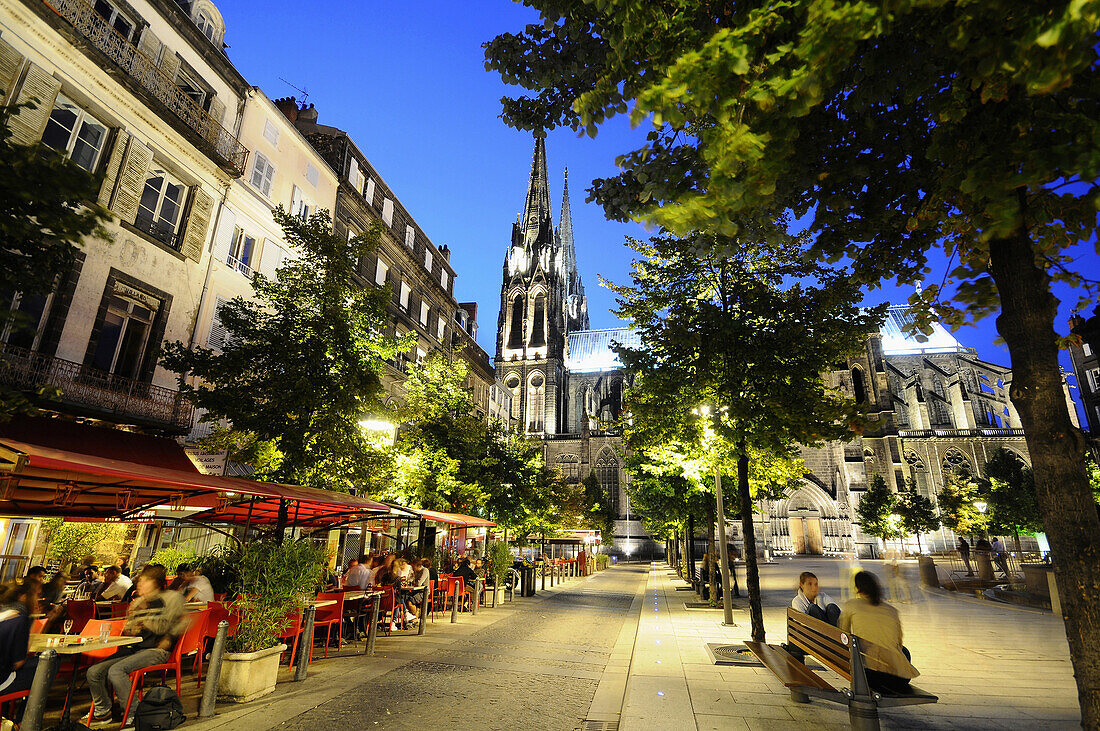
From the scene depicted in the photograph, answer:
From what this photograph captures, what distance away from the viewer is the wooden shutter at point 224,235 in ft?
52.6

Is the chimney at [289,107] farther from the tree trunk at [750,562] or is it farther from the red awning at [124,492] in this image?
the tree trunk at [750,562]

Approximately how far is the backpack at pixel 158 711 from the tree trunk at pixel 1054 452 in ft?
22.7

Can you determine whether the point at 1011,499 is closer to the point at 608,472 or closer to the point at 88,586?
the point at 88,586

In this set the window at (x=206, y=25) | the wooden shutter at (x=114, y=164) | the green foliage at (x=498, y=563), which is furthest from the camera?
the green foliage at (x=498, y=563)

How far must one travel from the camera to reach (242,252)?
17.2m

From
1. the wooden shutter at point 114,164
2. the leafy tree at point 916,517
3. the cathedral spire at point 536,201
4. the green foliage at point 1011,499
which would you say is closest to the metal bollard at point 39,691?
the wooden shutter at point 114,164

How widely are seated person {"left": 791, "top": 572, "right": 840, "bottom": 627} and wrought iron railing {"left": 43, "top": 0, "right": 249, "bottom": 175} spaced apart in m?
17.7

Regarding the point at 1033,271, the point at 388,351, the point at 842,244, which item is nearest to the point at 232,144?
the point at 388,351

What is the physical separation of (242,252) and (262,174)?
10.2 feet

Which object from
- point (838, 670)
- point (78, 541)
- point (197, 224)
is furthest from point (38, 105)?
point (838, 670)

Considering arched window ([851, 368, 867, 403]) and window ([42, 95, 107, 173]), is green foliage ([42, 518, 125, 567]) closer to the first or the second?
window ([42, 95, 107, 173])

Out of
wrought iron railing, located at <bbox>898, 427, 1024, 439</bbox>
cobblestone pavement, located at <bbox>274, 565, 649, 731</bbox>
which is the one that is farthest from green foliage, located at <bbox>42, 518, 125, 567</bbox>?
wrought iron railing, located at <bbox>898, 427, 1024, 439</bbox>

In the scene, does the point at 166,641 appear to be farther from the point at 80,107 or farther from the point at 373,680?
the point at 80,107

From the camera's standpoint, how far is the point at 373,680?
7121 millimetres
